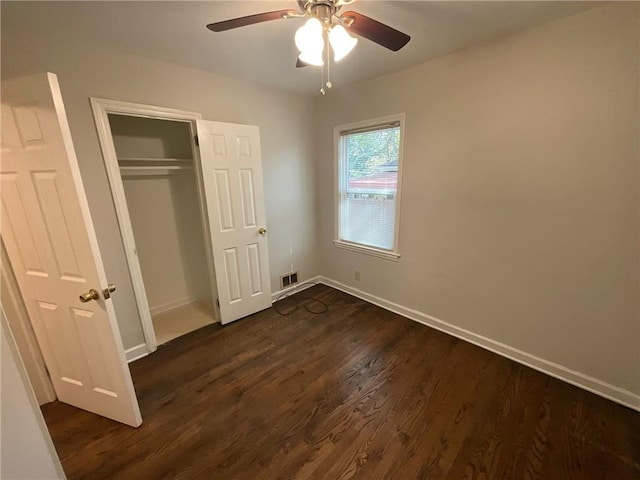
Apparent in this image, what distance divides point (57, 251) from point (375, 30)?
6.70 ft

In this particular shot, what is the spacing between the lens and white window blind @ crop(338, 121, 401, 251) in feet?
8.73

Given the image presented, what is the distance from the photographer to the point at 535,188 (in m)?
1.85

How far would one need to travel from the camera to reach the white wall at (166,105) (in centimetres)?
172

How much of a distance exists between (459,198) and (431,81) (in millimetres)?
1030

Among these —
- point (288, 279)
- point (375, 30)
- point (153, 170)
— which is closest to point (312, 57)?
point (375, 30)

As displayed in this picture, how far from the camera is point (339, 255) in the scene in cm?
338

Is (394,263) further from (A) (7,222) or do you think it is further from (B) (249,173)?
(A) (7,222)

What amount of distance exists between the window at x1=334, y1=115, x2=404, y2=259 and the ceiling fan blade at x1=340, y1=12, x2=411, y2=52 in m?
1.19

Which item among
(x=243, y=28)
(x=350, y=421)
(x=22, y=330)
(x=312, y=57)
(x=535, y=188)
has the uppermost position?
(x=243, y=28)

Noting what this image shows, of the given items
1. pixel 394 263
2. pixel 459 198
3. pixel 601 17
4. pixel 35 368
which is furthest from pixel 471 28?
pixel 35 368

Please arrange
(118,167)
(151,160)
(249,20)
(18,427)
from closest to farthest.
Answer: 1. (18,427)
2. (249,20)
3. (118,167)
4. (151,160)

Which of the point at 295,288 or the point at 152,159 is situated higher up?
the point at 152,159

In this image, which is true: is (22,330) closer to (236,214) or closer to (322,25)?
(236,214)

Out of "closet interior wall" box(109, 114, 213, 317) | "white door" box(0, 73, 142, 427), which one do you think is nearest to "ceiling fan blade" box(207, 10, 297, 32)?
"white door" box(0, 73, 142, 427)
